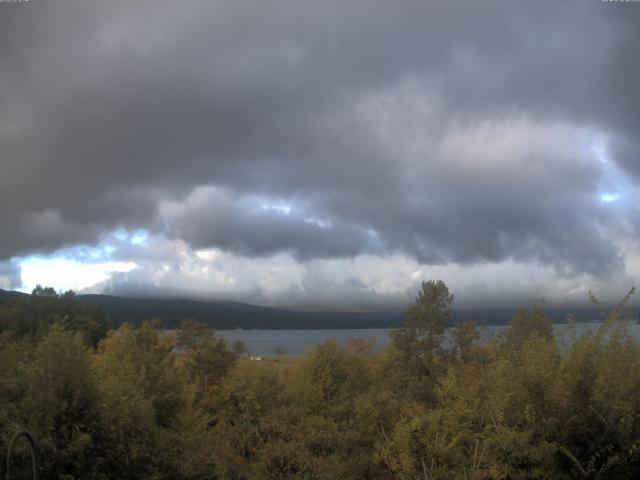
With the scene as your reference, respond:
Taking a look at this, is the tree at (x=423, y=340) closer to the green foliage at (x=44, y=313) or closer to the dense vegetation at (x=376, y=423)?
the dense vegetation at (x=376, y=423)

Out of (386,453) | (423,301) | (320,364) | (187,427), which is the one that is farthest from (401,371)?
(386,453)

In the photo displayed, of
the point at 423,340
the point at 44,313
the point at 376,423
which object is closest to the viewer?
the point at 376,423

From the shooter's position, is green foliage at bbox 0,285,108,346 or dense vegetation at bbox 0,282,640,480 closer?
dense vegetation at bbox 0,282,640,480

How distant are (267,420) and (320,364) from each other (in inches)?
132

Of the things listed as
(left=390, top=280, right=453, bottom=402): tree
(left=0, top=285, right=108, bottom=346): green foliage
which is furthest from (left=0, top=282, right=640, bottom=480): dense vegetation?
(left=0, top=285, right=108, bottom=346): green foliage

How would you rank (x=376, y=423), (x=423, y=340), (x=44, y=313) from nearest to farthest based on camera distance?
(x=376, y=423), (x=423, y=340), (x=44, y=313)

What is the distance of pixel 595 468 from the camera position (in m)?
9.09

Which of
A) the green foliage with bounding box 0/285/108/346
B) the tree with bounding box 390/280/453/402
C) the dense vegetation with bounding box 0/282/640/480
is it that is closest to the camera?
the dense vegetation with bounding box 0/282/640/480

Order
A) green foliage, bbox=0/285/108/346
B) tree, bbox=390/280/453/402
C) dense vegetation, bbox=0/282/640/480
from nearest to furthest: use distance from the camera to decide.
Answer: dense vegetation, bbox=0/282/640/480
tree, bbox=390/280/453/402
green foliage, bbox=0/285/108/346

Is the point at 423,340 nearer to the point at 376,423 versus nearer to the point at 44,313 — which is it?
the point at 376,423

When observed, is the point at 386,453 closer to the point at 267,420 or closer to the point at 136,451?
the point at 136,451

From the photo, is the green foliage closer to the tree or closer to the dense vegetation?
the tree

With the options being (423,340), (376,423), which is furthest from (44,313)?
(376,423)

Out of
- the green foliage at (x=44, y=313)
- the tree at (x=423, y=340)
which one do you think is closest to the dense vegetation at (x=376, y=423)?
the tree at (x=423, y=340)
